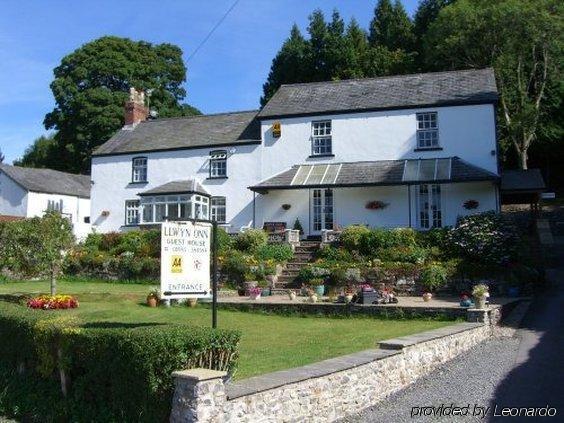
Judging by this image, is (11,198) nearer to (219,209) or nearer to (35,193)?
(35,193)

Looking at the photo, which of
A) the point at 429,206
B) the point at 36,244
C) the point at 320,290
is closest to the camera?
the point at 36,244

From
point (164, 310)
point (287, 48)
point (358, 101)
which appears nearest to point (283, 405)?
point (164, 310)

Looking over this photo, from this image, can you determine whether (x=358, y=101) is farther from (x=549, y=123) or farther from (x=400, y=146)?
(x=549, y=123)

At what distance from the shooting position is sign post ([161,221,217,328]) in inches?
317

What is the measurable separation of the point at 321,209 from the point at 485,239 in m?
9.02

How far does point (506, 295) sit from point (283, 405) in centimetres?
1362

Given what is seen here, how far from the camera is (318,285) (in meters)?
20.1

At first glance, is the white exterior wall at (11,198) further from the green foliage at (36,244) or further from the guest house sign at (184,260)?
the guest house sign at (184,260)

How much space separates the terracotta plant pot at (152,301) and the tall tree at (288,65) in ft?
125

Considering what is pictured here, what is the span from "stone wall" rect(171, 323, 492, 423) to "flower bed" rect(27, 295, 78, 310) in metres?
10.7

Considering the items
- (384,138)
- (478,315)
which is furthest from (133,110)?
(478,315)

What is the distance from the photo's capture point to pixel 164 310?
17141mm

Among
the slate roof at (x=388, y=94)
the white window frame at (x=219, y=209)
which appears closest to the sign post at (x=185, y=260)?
the slate roof at (x=388, y=94)

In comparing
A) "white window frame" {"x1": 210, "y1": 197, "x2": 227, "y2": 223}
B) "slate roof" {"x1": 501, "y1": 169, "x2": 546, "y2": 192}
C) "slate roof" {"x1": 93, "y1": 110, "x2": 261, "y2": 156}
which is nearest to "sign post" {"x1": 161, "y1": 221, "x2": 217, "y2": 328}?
"white window frame" {"x1": 210, "y1": 197, "x2": 227, "y2": 223}
